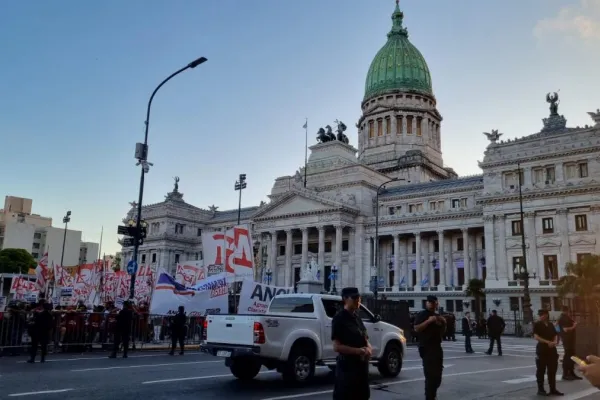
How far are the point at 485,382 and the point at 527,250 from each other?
43.1 m

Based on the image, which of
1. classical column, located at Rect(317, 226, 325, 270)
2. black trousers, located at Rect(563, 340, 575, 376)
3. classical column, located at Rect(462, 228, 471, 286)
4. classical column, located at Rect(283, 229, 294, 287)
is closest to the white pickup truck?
black trousers, located at Rect(563, 340, 575, 376)

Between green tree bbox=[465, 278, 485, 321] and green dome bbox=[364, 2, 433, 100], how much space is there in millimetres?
45682

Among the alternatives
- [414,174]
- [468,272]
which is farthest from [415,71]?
[468,272]

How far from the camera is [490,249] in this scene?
5425 cm

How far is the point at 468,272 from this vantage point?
196ft

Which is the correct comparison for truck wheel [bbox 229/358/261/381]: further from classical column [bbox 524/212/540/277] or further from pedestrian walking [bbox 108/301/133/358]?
classical column [bbox 524/212/540/277]

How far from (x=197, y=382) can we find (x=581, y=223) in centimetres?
4812

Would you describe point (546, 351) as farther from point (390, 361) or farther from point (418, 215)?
point (418, 215)

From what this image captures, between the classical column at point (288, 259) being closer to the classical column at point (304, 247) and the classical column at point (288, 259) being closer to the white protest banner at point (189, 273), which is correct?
the classical column at point (304, 247)

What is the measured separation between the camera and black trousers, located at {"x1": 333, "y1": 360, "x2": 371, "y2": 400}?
6.43 metres

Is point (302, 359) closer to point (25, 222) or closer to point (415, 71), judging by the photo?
point (415, 71)

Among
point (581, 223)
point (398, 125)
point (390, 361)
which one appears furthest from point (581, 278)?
point (398, 125)

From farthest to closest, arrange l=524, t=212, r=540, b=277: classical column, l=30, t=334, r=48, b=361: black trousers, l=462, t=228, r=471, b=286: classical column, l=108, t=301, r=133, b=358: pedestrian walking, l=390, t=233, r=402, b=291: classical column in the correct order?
l=390, t=233, r=402, b=291: classical column < l=462, t=228, r=471, b=286: classical column < l=524, t=212, r=540, b=277: classical column < l=108, t=301, r=133, b=358: pedestrian walking < l=30, t=334, r=48, b=361: black trousers

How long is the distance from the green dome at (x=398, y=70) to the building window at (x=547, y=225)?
41964 mm
